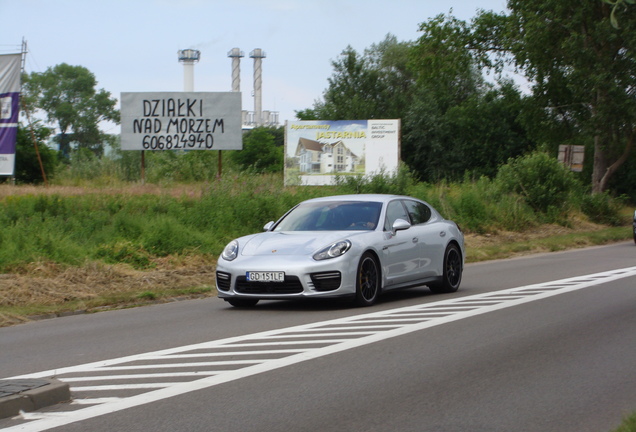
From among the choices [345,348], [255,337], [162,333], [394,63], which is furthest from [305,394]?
[394,63]

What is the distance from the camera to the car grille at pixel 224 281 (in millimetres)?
11688

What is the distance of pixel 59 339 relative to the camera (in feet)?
31.5

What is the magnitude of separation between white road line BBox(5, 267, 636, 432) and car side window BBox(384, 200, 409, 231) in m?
1.26

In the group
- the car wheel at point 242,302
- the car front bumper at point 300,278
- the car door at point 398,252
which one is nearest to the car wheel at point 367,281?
the car front bumper at point 300,278

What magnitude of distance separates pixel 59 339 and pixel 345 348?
321 cm

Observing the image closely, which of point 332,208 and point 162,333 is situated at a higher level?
point 332,208

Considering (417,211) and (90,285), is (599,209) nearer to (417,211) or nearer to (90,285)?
(417,211)

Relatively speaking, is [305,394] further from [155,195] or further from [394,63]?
[394,63]

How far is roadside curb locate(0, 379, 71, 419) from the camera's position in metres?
5.89

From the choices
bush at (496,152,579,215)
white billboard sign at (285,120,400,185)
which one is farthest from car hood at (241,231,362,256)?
white billboard sign at (285,120,400,185)

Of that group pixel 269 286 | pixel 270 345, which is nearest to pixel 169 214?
pixel 269 286

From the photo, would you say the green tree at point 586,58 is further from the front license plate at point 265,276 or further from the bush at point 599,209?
the front license plate at point 265,276

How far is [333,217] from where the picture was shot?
1266 cm

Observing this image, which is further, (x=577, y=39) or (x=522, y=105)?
(x=522, y=105)
